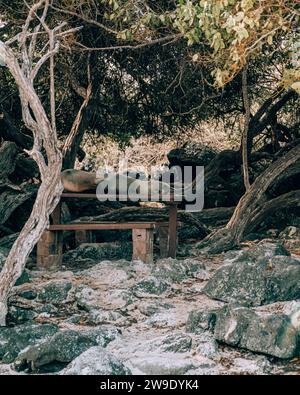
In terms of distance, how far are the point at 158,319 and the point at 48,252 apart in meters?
2.44

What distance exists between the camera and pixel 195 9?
17.3 feet

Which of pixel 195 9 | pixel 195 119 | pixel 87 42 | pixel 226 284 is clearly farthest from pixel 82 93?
pixel 226 284

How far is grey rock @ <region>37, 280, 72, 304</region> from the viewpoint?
5348 millimetres

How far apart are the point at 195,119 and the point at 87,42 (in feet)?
8.79

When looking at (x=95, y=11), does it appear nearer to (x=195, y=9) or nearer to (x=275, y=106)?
(x=195, y=9)

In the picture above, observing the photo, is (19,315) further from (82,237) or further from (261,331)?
(82,237)

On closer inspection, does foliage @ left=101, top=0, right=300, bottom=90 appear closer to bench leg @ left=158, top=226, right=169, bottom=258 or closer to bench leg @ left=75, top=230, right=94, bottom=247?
bench leg @ left=158, top=226, right=169, bottom=258

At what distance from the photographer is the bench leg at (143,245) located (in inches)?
273

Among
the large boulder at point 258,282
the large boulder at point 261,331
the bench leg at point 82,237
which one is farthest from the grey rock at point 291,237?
the large boulder at point 261,331

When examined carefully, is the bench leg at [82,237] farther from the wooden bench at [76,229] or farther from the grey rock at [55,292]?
the grey rock at [55,292]

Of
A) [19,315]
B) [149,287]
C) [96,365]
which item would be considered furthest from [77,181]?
[96,365]

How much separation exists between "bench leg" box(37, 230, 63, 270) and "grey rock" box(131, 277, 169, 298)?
1501mm

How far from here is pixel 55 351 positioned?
148 inches
